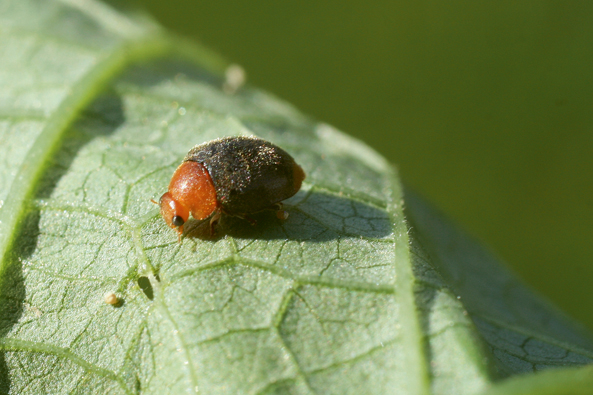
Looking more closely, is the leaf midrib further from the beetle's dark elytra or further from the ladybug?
the beetle's dark elytra

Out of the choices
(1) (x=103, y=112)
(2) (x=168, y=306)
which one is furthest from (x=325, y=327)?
(1) (x=103, y=112)

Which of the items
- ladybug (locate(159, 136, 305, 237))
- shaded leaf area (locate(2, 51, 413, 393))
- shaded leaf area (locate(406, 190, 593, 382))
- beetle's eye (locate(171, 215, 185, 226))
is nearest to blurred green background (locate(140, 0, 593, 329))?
shaded leaf area (locate(406, 190, 593, 382))

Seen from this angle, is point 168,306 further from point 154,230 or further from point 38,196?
point 38,196

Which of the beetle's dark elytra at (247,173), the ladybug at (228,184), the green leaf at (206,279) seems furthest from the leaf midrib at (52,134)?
the beetle's dark elytra at (247,173)

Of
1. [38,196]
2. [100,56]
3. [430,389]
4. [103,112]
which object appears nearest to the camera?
[430,389]

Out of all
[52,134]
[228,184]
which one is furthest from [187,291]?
[52,134]
